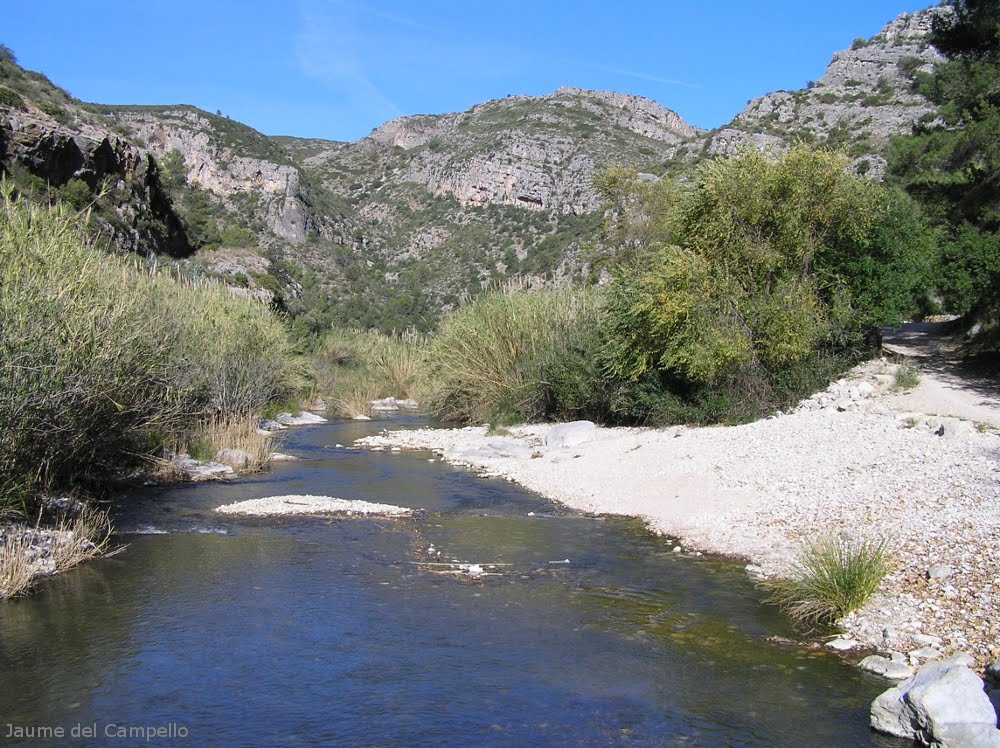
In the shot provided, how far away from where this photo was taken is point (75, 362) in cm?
1301

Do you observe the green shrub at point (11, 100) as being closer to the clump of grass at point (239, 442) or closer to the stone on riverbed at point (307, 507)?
the clump of grass at point (239, 442)

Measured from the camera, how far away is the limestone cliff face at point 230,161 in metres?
86.4

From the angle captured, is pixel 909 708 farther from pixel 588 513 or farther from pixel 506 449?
pixel 506 449

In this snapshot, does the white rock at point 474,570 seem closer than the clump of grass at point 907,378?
Yes

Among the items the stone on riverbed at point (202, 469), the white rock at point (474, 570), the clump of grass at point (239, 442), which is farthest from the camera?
the clump of grass at point (239, 442)

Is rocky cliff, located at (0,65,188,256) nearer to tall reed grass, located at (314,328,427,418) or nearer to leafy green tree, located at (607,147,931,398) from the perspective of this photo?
tall reed grass, located at (314,328,427,418)

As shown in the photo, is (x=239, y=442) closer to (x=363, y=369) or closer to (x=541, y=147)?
(x=363, y=369)

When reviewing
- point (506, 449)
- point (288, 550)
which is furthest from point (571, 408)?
point (288, 550)

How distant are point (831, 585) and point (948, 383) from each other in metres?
14.7

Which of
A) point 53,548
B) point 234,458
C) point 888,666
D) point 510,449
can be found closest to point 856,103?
point 510,449

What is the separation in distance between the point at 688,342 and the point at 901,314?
23.8ft

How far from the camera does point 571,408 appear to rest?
29.2 metres

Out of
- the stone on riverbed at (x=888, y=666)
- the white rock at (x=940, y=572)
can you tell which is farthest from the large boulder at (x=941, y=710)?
the white rock at (x=940, y=572)

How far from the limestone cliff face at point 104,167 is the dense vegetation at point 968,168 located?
32.6m
